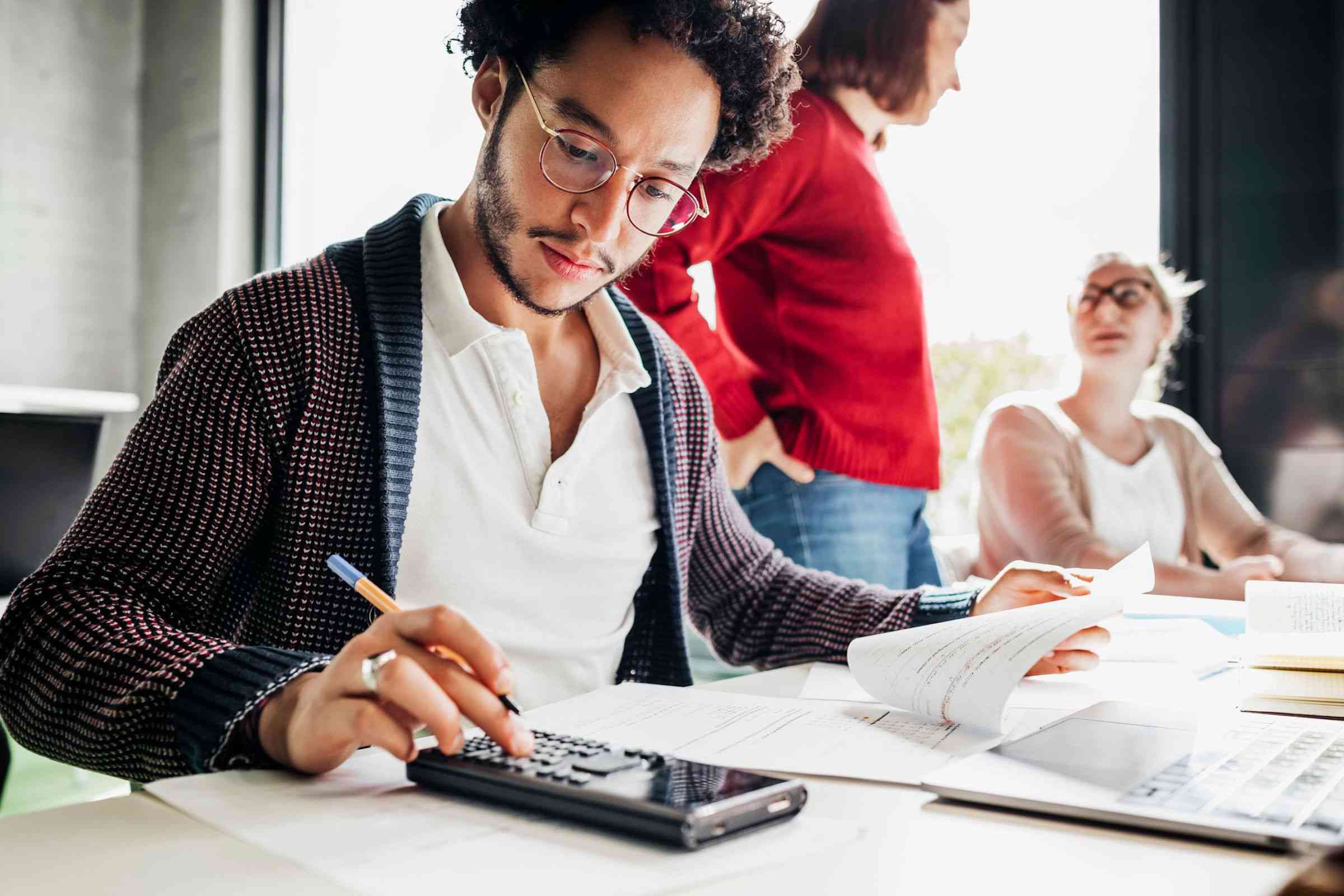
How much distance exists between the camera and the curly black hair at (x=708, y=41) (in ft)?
3.26

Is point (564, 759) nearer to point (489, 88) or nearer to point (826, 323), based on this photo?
point (489, 88)

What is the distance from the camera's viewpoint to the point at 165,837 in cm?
48

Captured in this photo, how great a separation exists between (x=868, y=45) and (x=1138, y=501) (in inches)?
37.1

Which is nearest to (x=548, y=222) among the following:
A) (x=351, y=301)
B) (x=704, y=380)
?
(x=351, y=301)

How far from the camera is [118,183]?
9.96 ft

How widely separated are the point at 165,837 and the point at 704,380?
1.43 metres

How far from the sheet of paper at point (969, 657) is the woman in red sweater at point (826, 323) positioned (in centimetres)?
101

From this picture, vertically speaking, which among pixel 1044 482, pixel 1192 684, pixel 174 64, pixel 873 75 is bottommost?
pixel 1192 684

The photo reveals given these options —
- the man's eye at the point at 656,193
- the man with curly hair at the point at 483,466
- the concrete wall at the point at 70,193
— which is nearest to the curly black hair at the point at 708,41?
the man with curly hair at the point at 483,466

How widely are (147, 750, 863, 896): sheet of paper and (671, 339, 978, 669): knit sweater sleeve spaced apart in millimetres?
519

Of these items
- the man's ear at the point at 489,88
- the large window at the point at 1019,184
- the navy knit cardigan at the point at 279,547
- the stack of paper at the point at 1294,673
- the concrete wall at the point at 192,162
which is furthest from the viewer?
the concrete wall at the point at 192,162

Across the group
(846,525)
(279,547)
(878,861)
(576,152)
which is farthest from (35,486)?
(878,861)

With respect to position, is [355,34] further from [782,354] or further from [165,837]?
[165,837]

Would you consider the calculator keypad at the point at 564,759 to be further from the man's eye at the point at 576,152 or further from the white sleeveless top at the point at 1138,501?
the white sleeveless top at the point at 1138,501
